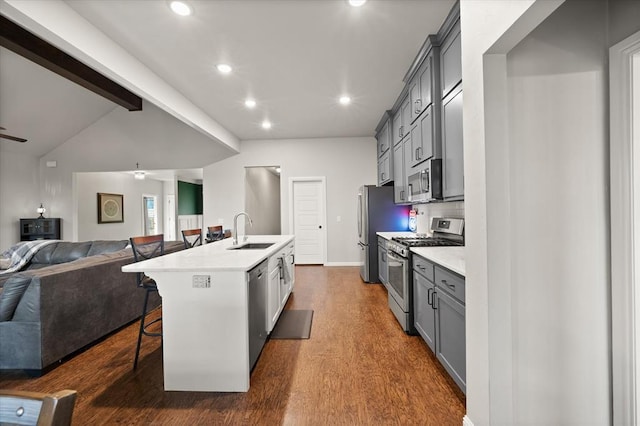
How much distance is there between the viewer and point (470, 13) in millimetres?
1529

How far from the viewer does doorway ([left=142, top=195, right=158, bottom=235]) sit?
8883 mm

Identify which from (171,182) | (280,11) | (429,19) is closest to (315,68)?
(280,11)

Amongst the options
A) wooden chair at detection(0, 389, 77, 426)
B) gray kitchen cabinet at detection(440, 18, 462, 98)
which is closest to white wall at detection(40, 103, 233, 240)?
gray kitchen cabinet at detection(440, 18, 462, 98)

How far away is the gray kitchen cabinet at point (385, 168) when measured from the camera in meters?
4.73

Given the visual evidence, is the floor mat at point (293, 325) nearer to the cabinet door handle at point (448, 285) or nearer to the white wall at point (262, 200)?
the cabinet door handle at point (448, 285)

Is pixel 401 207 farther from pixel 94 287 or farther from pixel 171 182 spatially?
pixel 171 182

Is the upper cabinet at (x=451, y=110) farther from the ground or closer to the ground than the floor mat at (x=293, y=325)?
farther from the ground

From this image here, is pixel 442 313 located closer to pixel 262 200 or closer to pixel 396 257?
pixel 396 257

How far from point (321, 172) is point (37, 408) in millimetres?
5980

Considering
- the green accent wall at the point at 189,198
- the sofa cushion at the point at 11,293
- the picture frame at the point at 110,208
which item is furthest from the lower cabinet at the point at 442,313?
the picture frame at the point at 110,208

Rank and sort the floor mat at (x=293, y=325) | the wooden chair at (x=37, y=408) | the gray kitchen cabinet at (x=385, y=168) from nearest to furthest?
the wooden chair at (x=37, y=408) < the floor mat at (x=293, y=325) < the gray kitchen cabinet at (x=385, y=168)

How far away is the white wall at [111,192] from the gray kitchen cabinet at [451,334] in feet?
25.1

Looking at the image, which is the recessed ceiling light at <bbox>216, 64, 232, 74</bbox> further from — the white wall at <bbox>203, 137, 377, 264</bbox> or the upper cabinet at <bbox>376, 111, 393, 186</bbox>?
the white wall at <bbox>203, 137, 377, 264</bbox>

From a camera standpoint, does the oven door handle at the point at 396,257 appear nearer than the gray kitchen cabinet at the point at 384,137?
Yes
